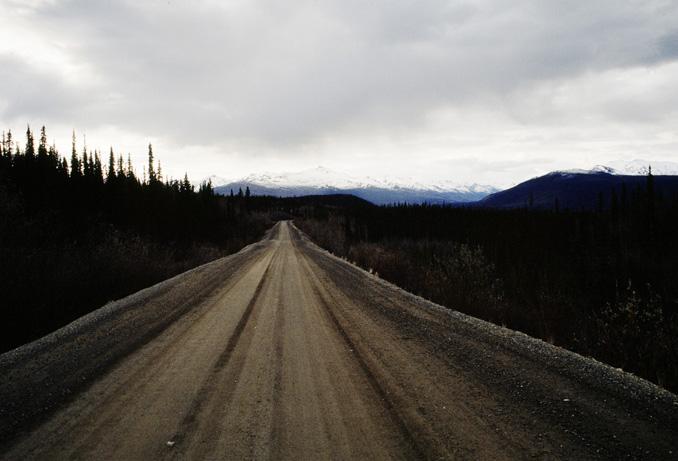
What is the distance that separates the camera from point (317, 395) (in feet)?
13.1

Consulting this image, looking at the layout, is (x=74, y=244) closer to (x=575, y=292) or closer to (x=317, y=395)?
(x=317, y=395)

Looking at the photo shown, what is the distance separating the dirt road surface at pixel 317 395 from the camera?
3.07 metres

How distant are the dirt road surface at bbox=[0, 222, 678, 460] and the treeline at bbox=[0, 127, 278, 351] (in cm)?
132

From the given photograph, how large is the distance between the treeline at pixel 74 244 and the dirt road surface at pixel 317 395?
1.32 metres

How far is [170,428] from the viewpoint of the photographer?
131 inches

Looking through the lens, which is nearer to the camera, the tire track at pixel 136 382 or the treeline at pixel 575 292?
the tire track at pixel 136 382

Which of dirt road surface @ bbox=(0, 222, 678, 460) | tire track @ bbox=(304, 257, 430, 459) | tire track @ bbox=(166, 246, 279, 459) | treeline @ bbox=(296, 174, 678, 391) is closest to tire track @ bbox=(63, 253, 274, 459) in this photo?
dirt road surface @ bbox=(0, 222, 678, 460)

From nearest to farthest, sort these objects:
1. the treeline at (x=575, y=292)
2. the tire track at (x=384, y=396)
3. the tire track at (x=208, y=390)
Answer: the tire track at (x=384, y=396) → the tire track at (x=208, y=390) → the treeline at (x=575, y=292)

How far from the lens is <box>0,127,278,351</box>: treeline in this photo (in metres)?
7.45

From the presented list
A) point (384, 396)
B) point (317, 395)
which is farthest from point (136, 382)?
point (384, 396)

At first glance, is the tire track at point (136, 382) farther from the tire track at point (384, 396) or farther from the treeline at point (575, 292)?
the treeline at point (575, 292)

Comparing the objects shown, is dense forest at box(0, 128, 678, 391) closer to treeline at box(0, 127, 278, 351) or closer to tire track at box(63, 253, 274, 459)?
treeline at box(0, 127, 278, 351)

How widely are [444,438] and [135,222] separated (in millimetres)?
31658

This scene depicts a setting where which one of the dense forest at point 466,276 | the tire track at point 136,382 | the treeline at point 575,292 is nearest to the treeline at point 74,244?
the dense forest at point 466,276
